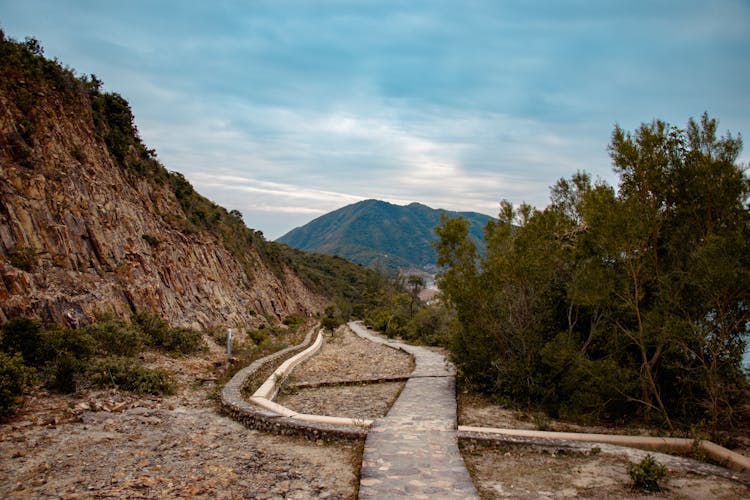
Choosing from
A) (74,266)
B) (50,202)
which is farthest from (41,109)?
(74,266)

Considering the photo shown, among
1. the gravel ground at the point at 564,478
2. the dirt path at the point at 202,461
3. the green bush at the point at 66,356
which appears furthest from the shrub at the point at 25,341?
the gravel ground at the point at 564,478

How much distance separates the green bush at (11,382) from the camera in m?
7.23

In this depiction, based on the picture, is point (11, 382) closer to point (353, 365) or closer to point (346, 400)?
point (346, 400)

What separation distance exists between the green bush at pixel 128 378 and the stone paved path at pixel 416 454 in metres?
4.93

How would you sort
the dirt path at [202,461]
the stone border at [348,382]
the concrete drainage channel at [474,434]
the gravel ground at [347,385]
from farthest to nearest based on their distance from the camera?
the stone border at [348,382], the gravel ground at [347,385], the concrete drainage channel at [474,434], the dirt path at [202,461]

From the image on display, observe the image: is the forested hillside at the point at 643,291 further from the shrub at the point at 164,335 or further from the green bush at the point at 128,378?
the shrub at the point at 164,335

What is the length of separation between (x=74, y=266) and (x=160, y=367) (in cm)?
465

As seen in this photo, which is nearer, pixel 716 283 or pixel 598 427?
pixel 716 283

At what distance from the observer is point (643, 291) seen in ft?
23.4

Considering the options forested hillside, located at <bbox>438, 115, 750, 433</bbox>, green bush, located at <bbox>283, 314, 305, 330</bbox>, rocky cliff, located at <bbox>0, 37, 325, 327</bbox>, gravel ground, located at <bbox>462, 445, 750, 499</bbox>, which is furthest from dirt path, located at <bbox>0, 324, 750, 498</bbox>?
green bush, located at <bbox>283, 314, 305, 330</bbox>

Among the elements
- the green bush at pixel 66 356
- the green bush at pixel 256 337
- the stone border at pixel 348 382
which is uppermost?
the green bush at pixel 66 356

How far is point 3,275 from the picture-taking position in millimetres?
11344

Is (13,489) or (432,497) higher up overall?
(432,497)

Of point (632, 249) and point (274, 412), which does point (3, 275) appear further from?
point (632, 249)
